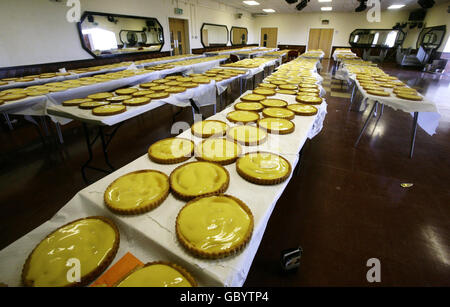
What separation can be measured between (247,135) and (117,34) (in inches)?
268

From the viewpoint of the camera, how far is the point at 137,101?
210 centimetres

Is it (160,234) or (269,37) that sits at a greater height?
(269,37)

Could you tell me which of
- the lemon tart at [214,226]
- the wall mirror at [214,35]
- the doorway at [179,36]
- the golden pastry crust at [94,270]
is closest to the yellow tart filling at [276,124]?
the lemon tart at [214,226]

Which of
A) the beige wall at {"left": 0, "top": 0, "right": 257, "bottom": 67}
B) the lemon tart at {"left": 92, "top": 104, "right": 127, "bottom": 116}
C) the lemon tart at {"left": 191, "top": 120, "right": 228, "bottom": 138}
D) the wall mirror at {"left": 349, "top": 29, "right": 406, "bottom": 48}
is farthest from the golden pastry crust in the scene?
the wall mirror at {"left": 349, "top": 29, "right": 406, "bottom": 48}

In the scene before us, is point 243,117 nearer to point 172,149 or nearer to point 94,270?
point 172,149

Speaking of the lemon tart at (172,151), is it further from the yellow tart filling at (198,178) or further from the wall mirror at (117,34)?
A: the wall mirror at (117,34)

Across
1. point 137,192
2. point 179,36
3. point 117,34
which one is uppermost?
point 179,36

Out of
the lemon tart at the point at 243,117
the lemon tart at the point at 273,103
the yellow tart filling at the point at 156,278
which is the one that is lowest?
the yellow tart filling at the point at 156,278

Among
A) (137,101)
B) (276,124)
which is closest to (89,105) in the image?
(137,101)

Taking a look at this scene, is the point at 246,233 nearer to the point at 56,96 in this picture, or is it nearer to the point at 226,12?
the point at 56,96

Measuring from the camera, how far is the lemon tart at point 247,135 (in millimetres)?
1229

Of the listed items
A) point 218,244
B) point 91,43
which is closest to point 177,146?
point 218,244

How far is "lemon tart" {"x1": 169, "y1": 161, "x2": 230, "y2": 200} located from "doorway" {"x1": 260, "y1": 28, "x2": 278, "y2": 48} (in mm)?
18392

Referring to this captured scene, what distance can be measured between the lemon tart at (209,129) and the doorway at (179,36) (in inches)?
322
